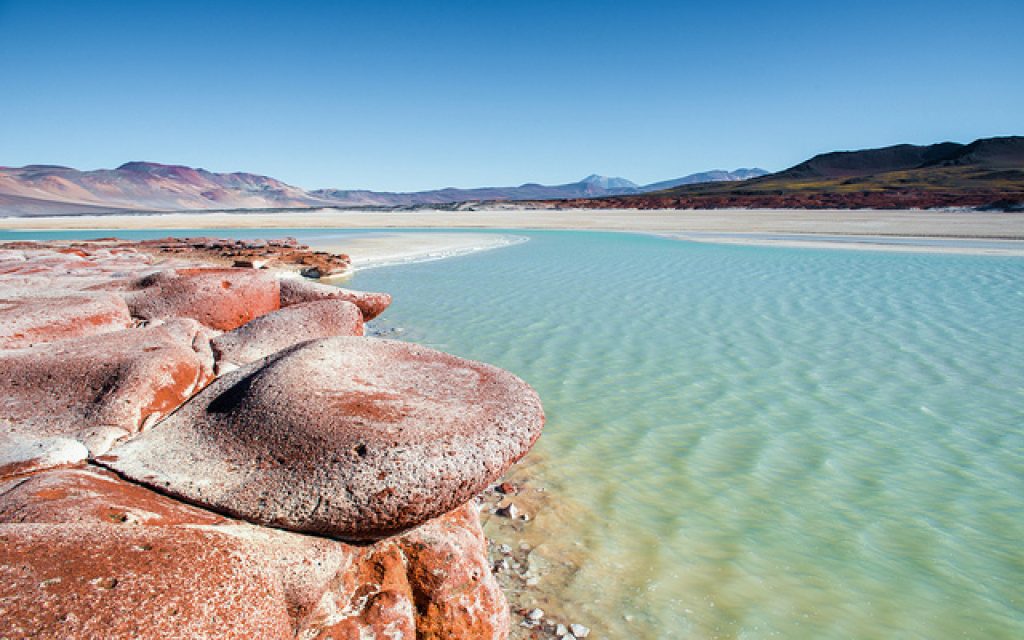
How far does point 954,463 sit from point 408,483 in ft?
16.0

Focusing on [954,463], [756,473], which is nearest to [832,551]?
[756,473]

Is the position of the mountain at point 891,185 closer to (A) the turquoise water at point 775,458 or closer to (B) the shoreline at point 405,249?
(B) the shoreline at point 405,249

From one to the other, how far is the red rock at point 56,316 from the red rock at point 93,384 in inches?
17.4

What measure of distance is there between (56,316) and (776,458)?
235 inches

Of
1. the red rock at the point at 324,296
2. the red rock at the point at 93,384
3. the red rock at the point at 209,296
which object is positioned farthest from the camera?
the red rock at the point at 324,296

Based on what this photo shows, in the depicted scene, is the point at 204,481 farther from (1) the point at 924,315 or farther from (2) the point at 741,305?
(1) the point at 924,315

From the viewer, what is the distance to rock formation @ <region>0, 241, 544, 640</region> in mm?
1734

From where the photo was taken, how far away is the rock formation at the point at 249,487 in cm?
173

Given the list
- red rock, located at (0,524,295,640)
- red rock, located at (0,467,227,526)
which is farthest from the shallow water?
red rock, located at (0,467,227,526)

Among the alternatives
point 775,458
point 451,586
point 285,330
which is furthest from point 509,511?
point 775,458

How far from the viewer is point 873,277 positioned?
1560 centimetres

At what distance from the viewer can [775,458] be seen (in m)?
5.20

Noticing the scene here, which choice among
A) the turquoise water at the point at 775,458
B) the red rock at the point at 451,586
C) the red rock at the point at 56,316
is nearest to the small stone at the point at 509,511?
the turquoise water at the point at 775,458

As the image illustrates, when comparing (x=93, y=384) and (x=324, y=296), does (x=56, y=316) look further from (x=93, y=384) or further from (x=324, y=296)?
(x=324, y=296)
